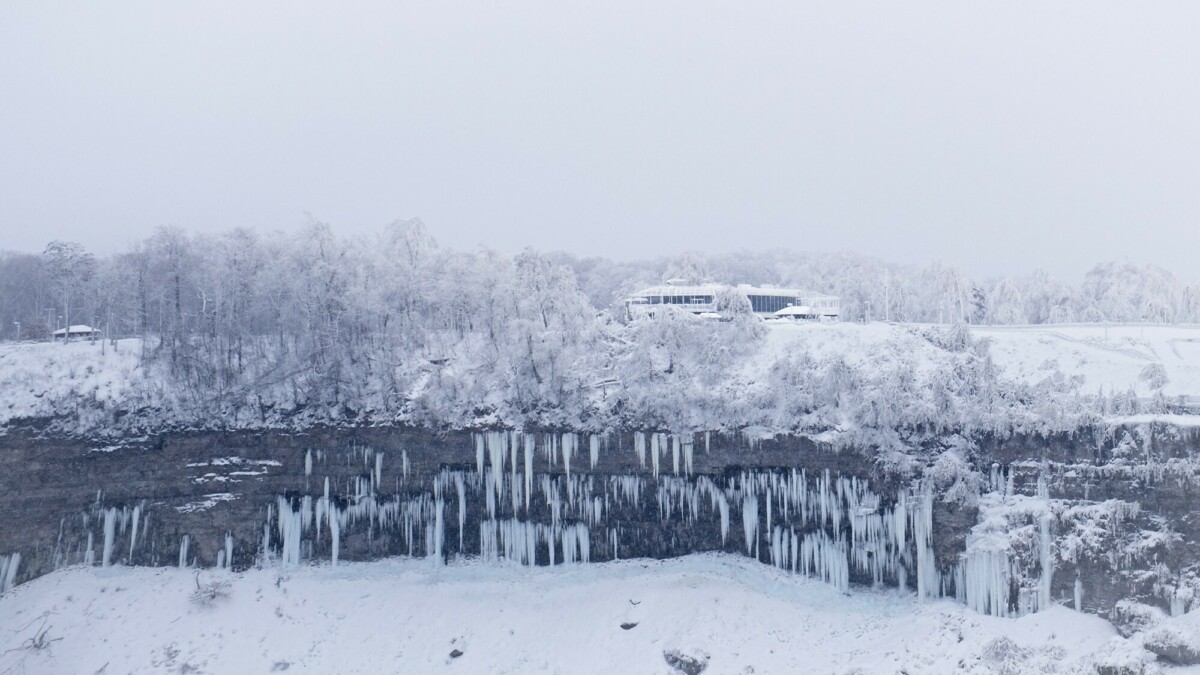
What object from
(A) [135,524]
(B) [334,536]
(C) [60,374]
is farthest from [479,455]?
(C) [60,374]

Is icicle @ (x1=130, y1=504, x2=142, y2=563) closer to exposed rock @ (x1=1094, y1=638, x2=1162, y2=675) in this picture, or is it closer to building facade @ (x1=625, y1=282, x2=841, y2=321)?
building facade @ (x1=625, y1=282, x2=841, y2=321)

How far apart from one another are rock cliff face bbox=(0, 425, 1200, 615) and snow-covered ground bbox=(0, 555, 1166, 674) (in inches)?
32.6

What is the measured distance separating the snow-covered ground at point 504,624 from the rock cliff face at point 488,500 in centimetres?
83

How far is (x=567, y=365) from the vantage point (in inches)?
1259

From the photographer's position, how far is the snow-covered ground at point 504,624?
79.7 feet

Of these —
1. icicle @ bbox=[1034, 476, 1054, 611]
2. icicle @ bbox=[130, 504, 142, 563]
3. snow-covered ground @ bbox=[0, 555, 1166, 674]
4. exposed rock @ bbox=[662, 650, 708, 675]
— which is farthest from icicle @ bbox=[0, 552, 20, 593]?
icicle @ bbox=[1034, 476, 1054, 611]

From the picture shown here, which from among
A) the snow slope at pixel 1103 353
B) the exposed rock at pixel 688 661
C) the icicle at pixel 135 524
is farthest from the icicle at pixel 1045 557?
the icicle at pixel 135 524

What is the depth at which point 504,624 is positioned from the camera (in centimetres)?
2703

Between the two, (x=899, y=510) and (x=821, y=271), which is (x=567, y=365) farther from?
(x=821, y=271)

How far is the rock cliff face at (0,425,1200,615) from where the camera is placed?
27234mm

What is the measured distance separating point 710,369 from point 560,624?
33.7 feet

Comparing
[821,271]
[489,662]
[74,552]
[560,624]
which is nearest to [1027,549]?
[560,624]

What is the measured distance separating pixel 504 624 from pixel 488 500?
479 cm

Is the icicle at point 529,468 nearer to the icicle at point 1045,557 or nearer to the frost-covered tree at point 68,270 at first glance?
the icicle at point 1045,557
